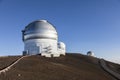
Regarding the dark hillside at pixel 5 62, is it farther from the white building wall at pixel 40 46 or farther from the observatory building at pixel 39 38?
the white building wall at pixel 40 46

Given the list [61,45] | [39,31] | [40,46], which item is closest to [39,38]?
[39,31]

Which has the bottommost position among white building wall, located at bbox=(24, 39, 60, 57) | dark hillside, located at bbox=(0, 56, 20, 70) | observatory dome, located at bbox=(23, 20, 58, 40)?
dark hillside, located at bbox=(0, 56, 20, 70)

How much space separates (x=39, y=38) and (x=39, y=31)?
205 cm

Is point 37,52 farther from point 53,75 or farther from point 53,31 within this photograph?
point 53,75

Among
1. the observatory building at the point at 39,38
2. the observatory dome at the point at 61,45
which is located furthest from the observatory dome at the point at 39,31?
the observatory dome at the point at 61,45

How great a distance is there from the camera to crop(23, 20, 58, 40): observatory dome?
234 ft

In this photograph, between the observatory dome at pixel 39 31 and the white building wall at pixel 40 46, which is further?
the white building wall at pixel 40 46

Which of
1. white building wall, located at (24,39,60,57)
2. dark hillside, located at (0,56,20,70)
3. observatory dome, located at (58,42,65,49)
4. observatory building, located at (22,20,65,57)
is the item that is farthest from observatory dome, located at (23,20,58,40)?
dark hillside, located at (0,56,20,70)

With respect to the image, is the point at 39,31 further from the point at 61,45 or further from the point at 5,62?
the point at 5,62

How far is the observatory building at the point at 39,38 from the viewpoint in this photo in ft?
235

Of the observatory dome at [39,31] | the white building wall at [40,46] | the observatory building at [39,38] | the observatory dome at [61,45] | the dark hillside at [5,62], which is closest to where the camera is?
the dark hillside at [5,62]

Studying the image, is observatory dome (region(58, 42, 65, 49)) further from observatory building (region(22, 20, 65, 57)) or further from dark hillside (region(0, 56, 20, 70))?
dark hillside (region(0, 56, 20, 70))

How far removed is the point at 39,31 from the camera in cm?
7125

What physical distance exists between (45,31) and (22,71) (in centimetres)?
3525
